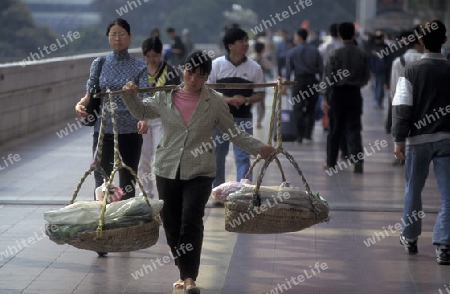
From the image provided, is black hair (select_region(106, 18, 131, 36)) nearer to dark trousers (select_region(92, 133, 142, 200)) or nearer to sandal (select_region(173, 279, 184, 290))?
dark trousers (select_region(92, 133, 142, 200))

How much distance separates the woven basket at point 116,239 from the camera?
629cm

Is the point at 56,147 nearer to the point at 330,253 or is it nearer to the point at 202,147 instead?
the point at 330,253

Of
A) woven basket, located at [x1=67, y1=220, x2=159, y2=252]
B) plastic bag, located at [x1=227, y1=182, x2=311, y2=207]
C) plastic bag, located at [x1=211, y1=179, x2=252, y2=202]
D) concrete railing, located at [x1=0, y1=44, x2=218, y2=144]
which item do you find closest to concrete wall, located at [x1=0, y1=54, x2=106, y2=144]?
concrete railing, located at [x1=0, y1=44, x2=218, y2=144]

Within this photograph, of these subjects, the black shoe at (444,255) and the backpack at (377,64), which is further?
the backpack at (377,64)

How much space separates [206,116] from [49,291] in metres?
1.47

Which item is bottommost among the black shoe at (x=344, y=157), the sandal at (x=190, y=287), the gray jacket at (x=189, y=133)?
the black shoe at (x=344, y=157)

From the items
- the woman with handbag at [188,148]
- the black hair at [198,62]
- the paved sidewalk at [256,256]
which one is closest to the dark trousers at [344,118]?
the paved sidewalk at [256,256]

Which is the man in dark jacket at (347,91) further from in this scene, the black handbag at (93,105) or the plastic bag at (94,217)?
the plastic bag at (94,217)

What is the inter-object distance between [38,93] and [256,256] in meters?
10.2

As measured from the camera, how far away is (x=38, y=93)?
1734cm

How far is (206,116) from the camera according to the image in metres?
6.59

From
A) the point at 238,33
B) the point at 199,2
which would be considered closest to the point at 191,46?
the point at 238,33

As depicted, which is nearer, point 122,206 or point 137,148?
point 122,206

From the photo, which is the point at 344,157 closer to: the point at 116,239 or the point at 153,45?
the point at 153,45
